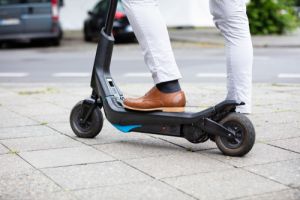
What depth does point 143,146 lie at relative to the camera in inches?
168

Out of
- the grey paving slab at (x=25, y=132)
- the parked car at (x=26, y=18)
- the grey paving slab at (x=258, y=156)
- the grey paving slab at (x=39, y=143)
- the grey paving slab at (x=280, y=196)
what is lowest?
the parked car at (x=26, y=18)

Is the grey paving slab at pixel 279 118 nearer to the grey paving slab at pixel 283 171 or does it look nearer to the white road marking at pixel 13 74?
the grey paving slab at pixel 283 171

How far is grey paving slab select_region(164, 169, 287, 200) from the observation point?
312 cm

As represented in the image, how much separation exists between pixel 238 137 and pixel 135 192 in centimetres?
91

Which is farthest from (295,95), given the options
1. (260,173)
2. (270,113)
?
(260,173)

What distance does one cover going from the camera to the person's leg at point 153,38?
4.03 metres

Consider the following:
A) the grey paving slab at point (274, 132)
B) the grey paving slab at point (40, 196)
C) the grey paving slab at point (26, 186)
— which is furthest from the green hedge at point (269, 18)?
the grey paving slab at point (40, 196)

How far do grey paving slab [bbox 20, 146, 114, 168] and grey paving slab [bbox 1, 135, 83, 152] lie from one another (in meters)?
0.13

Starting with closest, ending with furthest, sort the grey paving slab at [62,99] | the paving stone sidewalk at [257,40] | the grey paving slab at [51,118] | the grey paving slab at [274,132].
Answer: the grey paving slab at [274,132] < the grey paving slab at [51,118] < the grey paving slab at [62,99] < the paving stone sidewalk at [257,40]

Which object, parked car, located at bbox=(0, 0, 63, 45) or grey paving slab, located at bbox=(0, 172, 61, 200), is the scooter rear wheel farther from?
parked car, located at bbox=(0, 0, 63, 45)

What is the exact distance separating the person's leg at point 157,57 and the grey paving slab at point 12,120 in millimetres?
1573

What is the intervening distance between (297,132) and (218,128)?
102 centimetres

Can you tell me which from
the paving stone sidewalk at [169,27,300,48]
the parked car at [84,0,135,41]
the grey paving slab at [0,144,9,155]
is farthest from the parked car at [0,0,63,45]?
the grey paving slab at [0,144,9,155]

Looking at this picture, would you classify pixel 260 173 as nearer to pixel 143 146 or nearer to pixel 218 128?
pixel 218 128
